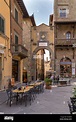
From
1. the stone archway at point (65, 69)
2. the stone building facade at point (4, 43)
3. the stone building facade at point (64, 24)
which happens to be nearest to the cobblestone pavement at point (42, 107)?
the stone archway at point (65, 69)

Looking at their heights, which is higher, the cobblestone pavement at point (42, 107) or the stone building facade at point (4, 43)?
the stone building facade at point (4, 43)

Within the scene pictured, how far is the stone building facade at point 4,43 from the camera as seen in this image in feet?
29.4

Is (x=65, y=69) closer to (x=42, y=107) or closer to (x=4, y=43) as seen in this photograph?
(x=42, y=107)

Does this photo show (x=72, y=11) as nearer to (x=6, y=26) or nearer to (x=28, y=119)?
(x=28, y=119)

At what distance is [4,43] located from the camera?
9.41 meters

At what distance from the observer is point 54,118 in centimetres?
74

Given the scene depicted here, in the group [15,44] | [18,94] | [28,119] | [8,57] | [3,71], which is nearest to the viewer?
[28,119]

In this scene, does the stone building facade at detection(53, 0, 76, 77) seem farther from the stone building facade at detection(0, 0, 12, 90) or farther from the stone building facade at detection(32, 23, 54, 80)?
the stone building facade at detection(0, 0, 12, 90)

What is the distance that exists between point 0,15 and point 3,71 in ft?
7.35

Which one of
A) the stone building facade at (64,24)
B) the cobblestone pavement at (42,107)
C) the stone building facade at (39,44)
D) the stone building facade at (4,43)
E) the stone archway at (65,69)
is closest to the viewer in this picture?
the cobblestone pavement at (42,107)

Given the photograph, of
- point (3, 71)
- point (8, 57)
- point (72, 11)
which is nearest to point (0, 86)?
point (3, 71)

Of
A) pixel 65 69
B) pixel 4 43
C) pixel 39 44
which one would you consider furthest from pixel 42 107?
pixel 39 44

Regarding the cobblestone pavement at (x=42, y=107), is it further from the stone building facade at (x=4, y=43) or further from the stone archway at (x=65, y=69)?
the stone building facade at (x=4, y=43)

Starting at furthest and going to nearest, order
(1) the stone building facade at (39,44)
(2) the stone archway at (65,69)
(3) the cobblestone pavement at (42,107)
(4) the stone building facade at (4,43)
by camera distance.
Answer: (4) the stone building facade at (4,43) → (2) the stone archway at (65,69) → (1) the stone building facade at (39,44) → (3) the cobblestone pavement at (42,107)
